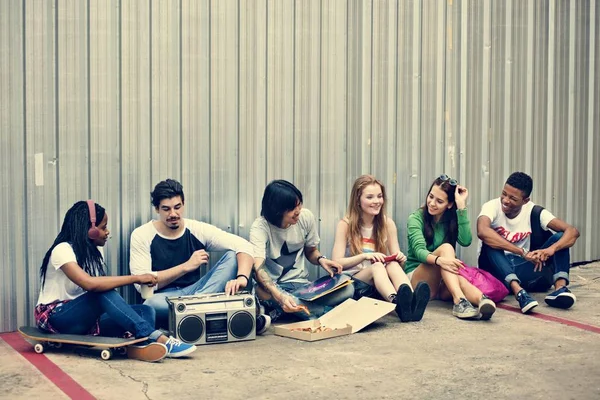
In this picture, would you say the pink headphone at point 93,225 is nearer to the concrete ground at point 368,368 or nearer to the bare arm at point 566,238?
the concrete ground at point 368,368

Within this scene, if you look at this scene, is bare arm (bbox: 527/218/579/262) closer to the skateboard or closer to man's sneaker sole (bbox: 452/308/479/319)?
man's sneaker sole (bbox: 452/308/479/319)

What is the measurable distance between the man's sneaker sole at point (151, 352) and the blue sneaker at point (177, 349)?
8 cm

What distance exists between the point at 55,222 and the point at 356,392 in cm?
286

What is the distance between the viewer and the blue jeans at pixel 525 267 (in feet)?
27.7

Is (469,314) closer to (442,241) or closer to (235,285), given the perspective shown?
(442,241)

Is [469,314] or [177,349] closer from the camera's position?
[177,349]

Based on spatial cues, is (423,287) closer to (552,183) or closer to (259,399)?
(259,399)

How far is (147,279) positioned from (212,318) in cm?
55

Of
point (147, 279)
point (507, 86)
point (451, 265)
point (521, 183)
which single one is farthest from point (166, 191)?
point (507, 86)

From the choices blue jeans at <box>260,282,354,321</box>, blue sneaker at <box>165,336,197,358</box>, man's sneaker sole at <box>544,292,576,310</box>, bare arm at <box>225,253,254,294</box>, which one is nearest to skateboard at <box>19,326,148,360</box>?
blue sneaker at <box>165,336,197,358</box>

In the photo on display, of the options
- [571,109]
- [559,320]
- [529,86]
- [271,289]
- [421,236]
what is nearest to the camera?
[271,289]

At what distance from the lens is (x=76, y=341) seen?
20.9 ft

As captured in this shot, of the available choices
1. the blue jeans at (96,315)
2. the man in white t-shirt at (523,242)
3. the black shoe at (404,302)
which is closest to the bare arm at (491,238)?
the man in white t-shirt at (523,242)

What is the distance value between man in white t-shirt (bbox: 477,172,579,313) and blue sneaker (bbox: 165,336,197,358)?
10.4 feet
